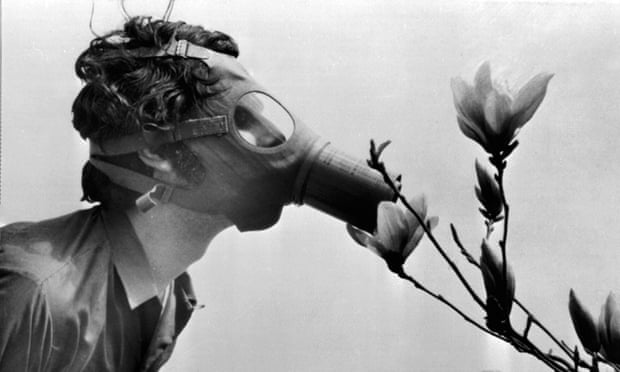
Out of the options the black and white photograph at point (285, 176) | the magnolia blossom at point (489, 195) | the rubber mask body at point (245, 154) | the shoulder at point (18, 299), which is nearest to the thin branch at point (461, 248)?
the magnolia blossom at point (489, 195)

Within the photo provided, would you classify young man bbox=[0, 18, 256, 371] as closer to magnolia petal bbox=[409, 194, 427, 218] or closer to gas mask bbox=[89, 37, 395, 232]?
gas mask bbox=[89, 37, 395, 232]

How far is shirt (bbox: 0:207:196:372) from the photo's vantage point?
1.11 m

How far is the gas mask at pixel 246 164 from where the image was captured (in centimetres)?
119

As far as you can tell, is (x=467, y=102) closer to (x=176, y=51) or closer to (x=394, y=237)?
(x=394, y=237)

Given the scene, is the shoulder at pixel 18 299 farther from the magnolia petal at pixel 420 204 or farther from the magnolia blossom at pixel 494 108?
the magnolia blossom at pixel 494 108

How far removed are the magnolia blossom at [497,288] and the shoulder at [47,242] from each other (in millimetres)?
694

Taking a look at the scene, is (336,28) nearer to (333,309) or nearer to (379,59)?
(379,59)

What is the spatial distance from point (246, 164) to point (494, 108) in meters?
0.54

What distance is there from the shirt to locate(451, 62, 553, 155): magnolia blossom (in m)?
0.64

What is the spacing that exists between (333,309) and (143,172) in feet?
1.27

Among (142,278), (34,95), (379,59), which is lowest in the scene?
(142,278)

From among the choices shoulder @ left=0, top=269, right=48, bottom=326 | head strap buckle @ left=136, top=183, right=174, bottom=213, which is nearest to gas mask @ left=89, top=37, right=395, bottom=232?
head strap buckle @ left=136, top=183, right=174, bottom=213

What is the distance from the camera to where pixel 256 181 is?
3.91 feet

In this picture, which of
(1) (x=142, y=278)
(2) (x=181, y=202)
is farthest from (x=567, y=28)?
(1) (x=142, y=278)
